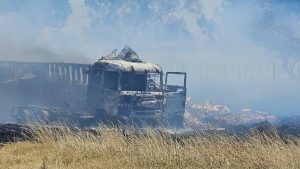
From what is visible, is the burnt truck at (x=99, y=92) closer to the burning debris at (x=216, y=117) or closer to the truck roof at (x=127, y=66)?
the truck roof at (x=127, y=66)

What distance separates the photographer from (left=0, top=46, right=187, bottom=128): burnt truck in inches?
785

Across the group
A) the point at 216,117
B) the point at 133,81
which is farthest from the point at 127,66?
the point at 216,117

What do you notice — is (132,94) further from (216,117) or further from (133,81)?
(216,117)

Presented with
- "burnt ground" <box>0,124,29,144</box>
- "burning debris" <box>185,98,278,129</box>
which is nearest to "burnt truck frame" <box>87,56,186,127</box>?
"burning debris" <box>185,98,278,129</box>

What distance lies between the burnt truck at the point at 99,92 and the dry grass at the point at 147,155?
8.72 m

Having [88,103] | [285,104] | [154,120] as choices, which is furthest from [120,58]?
[285,104]

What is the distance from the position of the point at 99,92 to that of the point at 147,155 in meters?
12.8

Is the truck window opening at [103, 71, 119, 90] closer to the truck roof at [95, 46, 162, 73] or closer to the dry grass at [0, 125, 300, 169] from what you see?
the truck roof at [95, 46, 162, 73]

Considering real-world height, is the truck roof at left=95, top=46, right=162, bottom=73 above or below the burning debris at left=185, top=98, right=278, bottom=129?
above

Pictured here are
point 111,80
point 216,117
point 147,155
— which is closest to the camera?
point 147,155

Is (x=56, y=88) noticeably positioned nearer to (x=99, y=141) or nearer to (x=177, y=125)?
(x=177, y=125)

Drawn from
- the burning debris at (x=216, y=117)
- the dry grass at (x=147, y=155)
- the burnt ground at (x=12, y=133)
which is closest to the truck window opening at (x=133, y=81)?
the burning debris at (x=216, y=117)

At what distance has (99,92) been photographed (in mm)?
21203

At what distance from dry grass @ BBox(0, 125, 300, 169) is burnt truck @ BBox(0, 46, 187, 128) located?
8720mm
